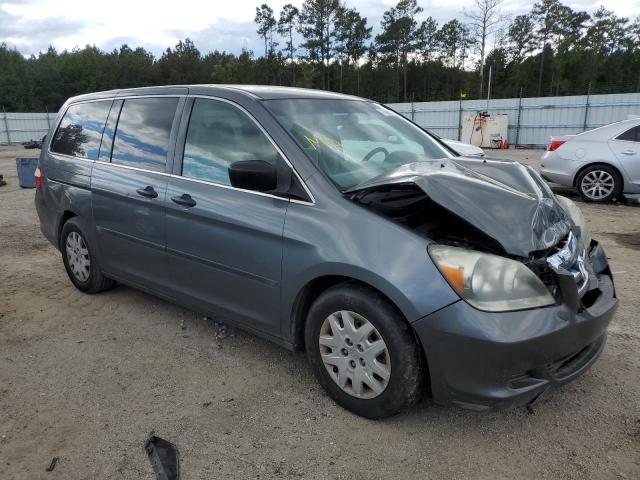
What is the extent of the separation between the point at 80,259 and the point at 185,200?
6.04ft

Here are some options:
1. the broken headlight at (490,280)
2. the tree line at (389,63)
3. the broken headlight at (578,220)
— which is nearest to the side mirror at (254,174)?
the broken headlight at (490,280)

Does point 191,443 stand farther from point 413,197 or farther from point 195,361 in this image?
point 413,197

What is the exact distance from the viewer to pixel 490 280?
2.32 m

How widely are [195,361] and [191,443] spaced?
0.90m

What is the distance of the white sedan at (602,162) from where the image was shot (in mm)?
8508

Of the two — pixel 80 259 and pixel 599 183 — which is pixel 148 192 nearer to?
pixel 80 259

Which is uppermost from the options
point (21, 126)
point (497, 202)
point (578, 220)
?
point (497, 202)

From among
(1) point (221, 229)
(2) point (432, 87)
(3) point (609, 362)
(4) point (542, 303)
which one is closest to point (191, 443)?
(1) point (221, 229)

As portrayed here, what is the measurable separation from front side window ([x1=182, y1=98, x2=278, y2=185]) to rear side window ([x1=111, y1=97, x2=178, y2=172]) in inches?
10.0

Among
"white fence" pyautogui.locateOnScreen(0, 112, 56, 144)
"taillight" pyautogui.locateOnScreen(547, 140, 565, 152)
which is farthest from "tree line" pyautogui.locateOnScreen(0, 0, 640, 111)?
"taillight" pyautogui.locateOnScreen(547, 140, 565, 152)

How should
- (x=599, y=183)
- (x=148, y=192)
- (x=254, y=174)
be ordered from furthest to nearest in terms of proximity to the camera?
1. (x=599, y=183)
2. (x=148, y=192)
3. (x=254, y=174)

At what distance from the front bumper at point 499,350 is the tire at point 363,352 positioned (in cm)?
12

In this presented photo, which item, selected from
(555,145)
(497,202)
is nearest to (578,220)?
(497,202)

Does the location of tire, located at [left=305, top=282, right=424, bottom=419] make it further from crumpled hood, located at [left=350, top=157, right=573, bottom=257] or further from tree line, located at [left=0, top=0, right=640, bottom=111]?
tree line, located at [left=0, top=0, right=640, bottom=111]
